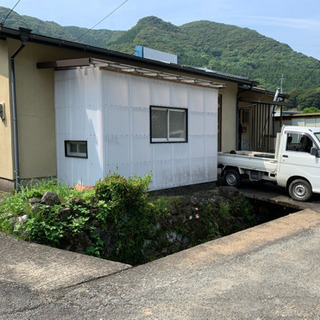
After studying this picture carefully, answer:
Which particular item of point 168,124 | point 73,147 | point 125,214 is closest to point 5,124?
point 73,147

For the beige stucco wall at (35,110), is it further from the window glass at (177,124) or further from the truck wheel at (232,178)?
the truck wheel at (232,178)

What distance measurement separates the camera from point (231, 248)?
5578 mm

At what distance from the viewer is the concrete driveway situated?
3385mm

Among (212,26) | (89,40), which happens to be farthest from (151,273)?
(212,26)

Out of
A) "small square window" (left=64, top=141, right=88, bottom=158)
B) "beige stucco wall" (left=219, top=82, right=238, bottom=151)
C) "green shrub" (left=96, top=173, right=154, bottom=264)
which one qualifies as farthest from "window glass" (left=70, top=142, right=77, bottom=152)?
"beige stucco wall" (left=219, top=82, right=238, bottom=151)

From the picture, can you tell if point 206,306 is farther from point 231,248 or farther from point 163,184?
point 163,184

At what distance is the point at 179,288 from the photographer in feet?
13.0

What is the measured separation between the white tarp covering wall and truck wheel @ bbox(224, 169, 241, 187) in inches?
57.5

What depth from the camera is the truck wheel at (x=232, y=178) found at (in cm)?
1092

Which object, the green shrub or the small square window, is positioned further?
the small square window

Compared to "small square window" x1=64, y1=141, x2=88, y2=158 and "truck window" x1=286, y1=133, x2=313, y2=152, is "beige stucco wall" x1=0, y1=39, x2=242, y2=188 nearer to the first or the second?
"small square window" x1=64, y1=141, x2=88, y2=158

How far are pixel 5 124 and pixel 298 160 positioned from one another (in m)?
7.66

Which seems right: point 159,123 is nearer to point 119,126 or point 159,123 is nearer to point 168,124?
point 168,124

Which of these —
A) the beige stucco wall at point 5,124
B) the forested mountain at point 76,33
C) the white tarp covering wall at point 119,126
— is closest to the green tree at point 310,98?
the forested mountain at point 76,33
